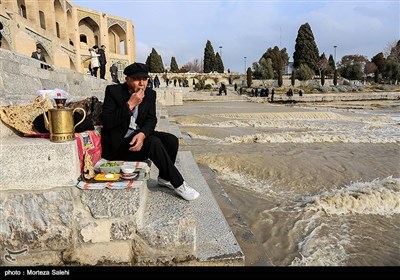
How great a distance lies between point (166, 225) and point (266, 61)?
5306 centimetres

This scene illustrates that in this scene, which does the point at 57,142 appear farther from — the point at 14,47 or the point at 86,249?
the point at 14,47

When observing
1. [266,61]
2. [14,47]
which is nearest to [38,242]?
[14,47]

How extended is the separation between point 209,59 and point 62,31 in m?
42.1

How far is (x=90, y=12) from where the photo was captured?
103ft

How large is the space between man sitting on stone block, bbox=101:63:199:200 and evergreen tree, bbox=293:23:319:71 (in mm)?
52369

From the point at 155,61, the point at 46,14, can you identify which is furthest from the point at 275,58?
the point at 46,14

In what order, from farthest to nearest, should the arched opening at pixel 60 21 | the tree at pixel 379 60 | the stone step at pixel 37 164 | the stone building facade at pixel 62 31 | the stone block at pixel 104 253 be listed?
the tree at pixel 379 60
the arched opening at pixel 60 21
the stone building facade at pixel 62 31
the stone block at pixel 104 253
the stone step at pixel 37 164

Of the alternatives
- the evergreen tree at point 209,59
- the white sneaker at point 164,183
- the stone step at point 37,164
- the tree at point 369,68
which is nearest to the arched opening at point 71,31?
the white sneaker at point 164,183

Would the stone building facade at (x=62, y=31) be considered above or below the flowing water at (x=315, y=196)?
above

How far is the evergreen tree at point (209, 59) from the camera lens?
6379cm

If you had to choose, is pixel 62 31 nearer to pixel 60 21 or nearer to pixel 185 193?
pixel 60 21

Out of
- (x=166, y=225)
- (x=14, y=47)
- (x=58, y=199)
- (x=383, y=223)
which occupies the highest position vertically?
(x=14, y=47)

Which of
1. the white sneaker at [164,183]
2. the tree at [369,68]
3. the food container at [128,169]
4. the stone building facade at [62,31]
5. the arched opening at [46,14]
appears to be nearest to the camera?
the food container at [128,169]

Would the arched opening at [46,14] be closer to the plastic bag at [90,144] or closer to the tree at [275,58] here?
the plastic bag at [90,144]
